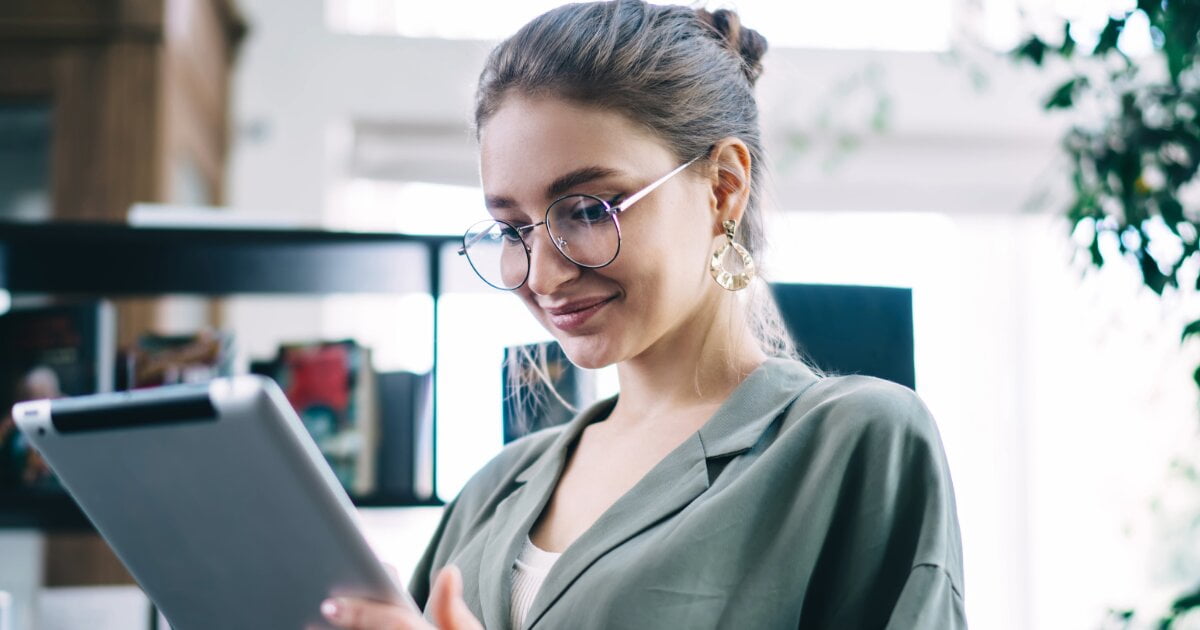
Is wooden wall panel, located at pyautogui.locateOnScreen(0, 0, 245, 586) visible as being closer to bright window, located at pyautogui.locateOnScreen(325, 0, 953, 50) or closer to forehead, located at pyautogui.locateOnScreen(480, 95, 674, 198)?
bright window, located at pyautogui.locateOnScreen(325, 0, 953, 50)

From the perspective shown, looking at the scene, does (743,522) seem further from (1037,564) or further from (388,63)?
(1037,564)

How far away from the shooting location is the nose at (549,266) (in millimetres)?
1068

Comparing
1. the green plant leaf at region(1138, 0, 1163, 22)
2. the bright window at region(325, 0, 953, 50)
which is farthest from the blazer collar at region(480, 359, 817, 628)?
the bright window at region(325, 0, 953, 50)

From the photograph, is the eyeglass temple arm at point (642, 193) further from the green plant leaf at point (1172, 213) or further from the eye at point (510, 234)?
the green plant leaf at point (1172, 213)

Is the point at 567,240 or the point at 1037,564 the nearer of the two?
the point at 567,240

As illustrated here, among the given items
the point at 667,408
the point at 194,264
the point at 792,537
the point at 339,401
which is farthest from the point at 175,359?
the point at 792,537

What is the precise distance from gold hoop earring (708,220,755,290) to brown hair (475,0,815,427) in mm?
55

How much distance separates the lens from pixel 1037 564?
387 cm

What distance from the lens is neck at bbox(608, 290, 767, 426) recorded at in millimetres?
A: 1171

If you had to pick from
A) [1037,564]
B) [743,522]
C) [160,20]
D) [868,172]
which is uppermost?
[160,20]

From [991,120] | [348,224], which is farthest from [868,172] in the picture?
[348,224]

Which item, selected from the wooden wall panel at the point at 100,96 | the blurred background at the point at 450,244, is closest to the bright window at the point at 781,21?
the blurred background at the point at 450,244

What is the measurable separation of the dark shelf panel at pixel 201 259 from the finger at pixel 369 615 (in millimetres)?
1012

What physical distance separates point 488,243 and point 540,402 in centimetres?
49
